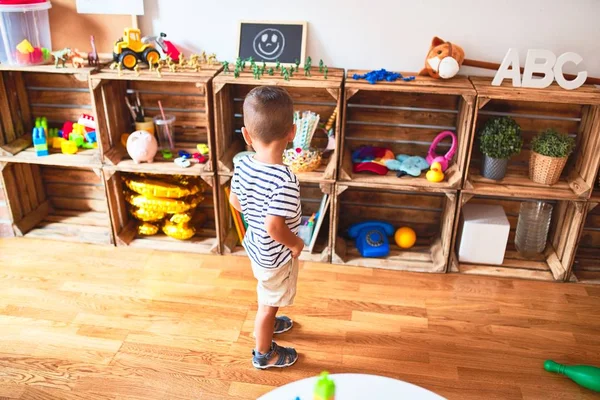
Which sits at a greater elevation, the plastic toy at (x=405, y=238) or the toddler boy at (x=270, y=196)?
the toddler boy at (x=270, y=196)

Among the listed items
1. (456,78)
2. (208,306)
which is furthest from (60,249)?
(456,78)

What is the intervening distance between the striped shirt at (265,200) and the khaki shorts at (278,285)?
5cm

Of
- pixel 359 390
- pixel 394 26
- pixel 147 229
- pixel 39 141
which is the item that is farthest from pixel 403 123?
pixel 39 141

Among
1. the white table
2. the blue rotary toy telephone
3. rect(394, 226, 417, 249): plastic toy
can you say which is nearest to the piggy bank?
the blue rotary toy telephone

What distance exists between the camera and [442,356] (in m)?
2.28

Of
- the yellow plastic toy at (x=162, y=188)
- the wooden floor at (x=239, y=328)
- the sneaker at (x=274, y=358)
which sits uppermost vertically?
the yellow plastic toy at (x=162, y=188)

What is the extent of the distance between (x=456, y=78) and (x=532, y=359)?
1.31 m

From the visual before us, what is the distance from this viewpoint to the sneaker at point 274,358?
7.20ft

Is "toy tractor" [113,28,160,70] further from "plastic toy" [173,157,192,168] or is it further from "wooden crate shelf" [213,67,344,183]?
"plastic toy" [173,157,192,168]

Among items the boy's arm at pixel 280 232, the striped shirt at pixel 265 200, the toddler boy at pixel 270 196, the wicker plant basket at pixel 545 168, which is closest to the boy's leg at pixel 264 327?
the toddler boy at pixel 270 196

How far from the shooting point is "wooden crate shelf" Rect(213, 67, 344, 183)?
2.56 meters

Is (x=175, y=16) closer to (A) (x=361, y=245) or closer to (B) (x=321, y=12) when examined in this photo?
(B) (x=321, y=12)

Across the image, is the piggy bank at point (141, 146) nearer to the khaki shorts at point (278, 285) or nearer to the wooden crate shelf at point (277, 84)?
the wooden crate shelf at point (277, 84)

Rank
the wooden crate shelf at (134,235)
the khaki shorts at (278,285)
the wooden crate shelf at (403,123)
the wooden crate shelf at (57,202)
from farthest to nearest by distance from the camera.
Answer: the wooden crate shelf at (57,202)
the wooden crate shelf at (134,235)
the wooden crate shelf at (403,123)
the khaki shorts at (278,285)
